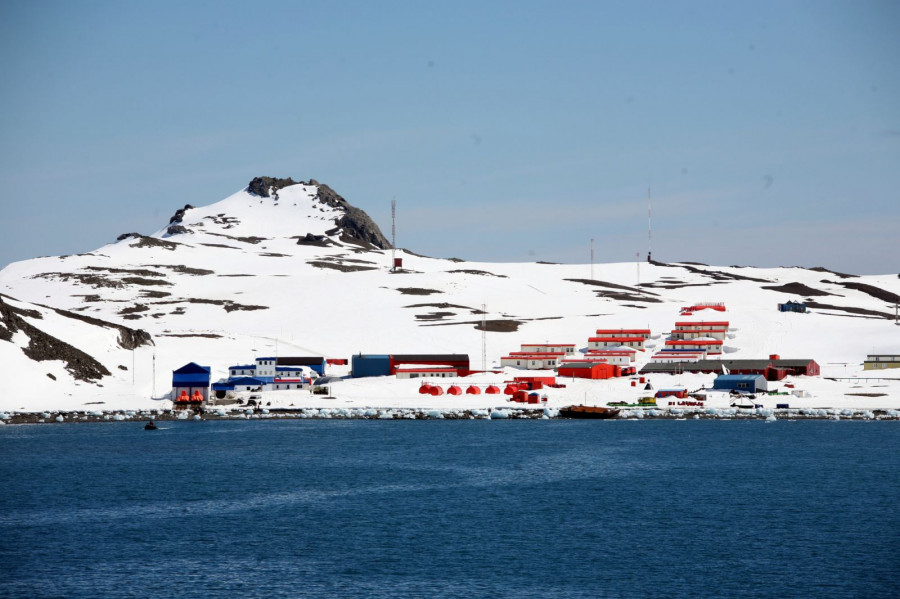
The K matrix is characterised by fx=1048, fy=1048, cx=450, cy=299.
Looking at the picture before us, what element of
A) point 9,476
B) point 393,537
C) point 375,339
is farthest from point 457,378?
point 393,537

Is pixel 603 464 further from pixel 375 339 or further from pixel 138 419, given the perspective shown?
pixel 375 339

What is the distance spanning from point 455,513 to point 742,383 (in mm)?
57750

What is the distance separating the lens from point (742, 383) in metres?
106

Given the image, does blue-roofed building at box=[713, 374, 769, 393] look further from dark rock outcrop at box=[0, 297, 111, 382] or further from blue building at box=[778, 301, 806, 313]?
dark rock outcrop at box=[0, 297, 111, 382]

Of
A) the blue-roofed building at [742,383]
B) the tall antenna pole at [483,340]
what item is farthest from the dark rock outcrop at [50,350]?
the blue-roofed building at [742,383]

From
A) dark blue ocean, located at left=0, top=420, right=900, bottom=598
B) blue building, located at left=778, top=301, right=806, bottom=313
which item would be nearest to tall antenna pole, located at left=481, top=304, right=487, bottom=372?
dark blue ocean, located at left=0, top=420, right=900, bottom=598

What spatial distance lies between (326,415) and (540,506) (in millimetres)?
45802

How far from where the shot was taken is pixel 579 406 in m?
100

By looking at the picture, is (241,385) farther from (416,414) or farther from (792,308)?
(792,308)

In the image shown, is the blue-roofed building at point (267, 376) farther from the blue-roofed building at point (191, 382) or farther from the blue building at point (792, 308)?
the blue building at point (792, 308)

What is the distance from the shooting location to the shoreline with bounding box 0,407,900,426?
9525cm

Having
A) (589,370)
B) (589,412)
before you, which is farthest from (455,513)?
(589,370)

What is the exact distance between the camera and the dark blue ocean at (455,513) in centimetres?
4234

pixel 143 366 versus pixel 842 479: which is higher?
pixel 143 366
